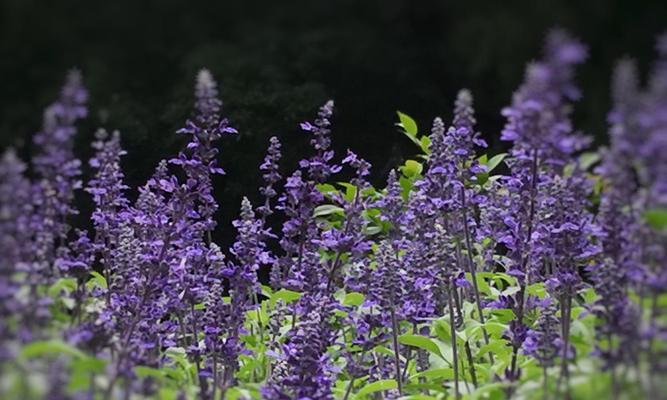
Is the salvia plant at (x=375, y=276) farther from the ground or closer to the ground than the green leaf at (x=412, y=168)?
closer to the ground

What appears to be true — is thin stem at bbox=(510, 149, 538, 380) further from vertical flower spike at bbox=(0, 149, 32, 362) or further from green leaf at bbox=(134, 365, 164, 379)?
vertical flower spike at bbox=(0, 149, 32, 362)

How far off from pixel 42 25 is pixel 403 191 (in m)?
5.07

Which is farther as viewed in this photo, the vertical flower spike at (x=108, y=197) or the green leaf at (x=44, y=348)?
the vertical flower spike at (x=108, y=197)

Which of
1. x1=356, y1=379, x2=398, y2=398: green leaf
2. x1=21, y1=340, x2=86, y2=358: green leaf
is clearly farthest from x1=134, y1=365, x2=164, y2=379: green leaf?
x1=356, y1=379, x2=398, y2=398: green leaf

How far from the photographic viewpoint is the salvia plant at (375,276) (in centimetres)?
268

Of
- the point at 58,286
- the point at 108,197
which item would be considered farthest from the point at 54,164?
the point at 108,197

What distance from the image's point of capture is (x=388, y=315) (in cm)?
414

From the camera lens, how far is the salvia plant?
8.78 ft

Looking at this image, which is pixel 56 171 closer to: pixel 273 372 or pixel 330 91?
pixel 273 372

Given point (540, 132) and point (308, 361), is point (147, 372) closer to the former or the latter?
point (308, 361)

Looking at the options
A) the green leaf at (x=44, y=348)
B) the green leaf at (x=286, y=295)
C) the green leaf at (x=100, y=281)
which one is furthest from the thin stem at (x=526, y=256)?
the green leaf at (x=100, y=281)

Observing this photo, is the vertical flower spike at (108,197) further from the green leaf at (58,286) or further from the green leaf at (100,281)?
the green leaf at (58,286)

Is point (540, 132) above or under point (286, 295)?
above

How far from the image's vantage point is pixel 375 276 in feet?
13.4
